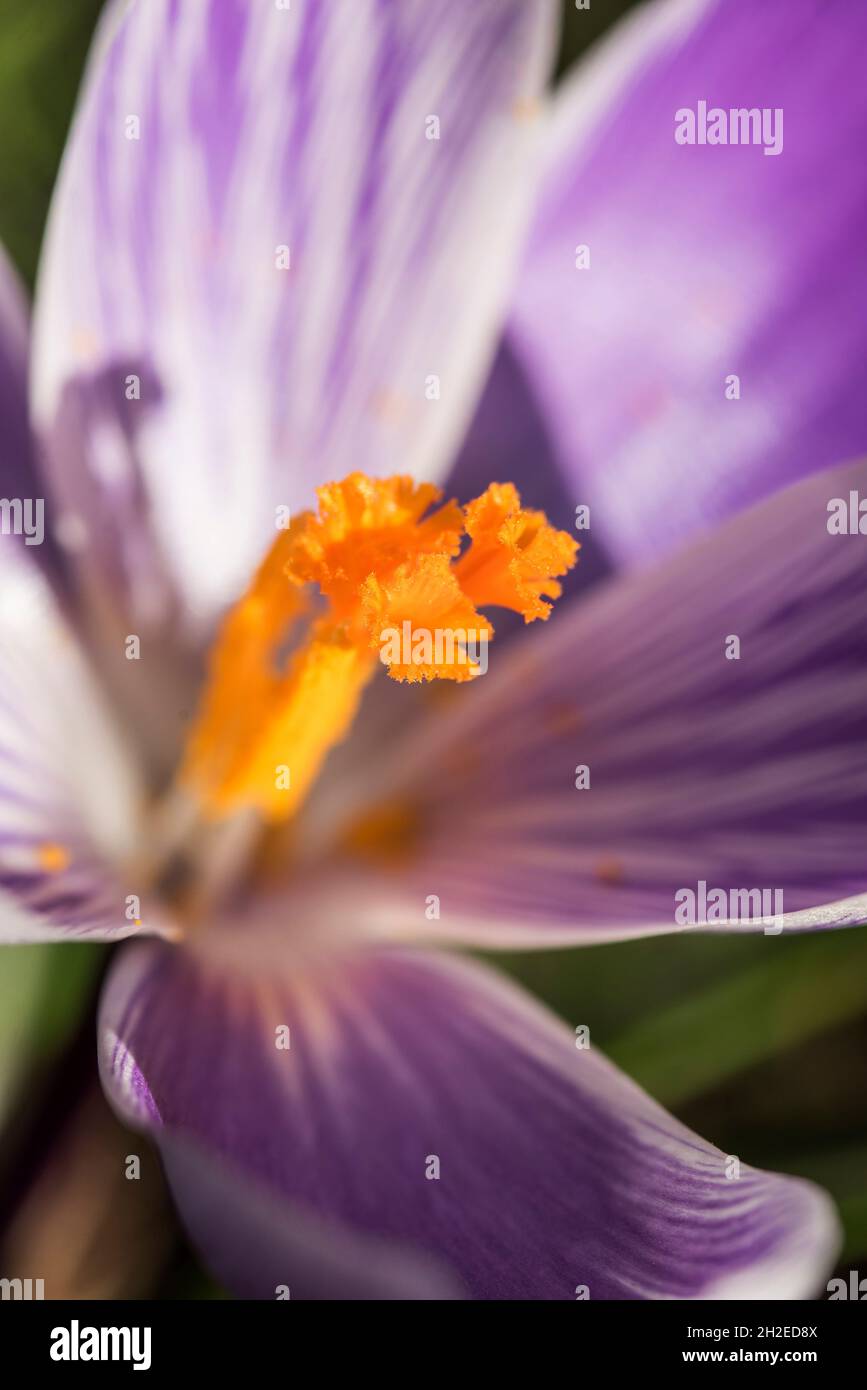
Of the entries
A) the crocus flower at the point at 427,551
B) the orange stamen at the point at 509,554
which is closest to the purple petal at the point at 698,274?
the crocus flower at the point at 427,551

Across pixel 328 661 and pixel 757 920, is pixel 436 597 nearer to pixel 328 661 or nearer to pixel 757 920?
pixel 328 661

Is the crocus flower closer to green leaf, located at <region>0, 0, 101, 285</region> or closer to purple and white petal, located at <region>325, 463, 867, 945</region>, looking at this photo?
purple and white petal, located at <region>325, 463, 867, 945</region>
